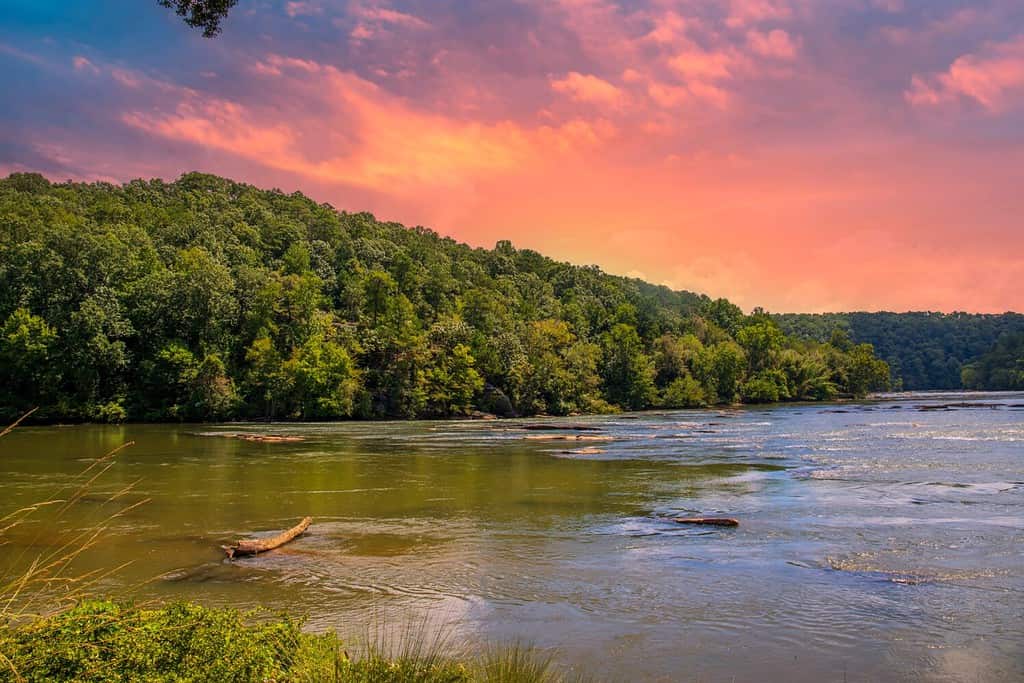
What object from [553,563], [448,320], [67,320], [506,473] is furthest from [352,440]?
[448,320]

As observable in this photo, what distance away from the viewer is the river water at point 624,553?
10805mm

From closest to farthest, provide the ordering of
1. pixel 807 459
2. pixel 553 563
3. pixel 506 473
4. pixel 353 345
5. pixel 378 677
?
pixel 378 677 → pixel 553 563 → pixel 506 473 → pixel 807 459 → pixel 353 345

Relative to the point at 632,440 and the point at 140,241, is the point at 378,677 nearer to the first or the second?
the point at 632,440

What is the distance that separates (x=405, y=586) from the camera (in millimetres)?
13648

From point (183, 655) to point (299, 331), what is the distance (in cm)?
8697

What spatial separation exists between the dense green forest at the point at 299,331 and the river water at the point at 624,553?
46.0 meters

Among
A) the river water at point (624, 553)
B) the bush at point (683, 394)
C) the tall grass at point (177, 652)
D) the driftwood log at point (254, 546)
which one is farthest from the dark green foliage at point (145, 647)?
the bush at point (683, 394)

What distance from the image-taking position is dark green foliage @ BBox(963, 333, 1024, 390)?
16825 cm

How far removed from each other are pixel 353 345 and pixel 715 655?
85.7 meters

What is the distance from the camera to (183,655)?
6.89 metres

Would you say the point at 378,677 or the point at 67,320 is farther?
the point at 67,320

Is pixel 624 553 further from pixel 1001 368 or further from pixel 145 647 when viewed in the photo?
pixel 1001 368

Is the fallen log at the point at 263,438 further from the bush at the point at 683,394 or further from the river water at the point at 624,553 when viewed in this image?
the bush at the point at 683,394

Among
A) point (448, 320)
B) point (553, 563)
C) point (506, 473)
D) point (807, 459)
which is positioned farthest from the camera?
point (448, 320)
